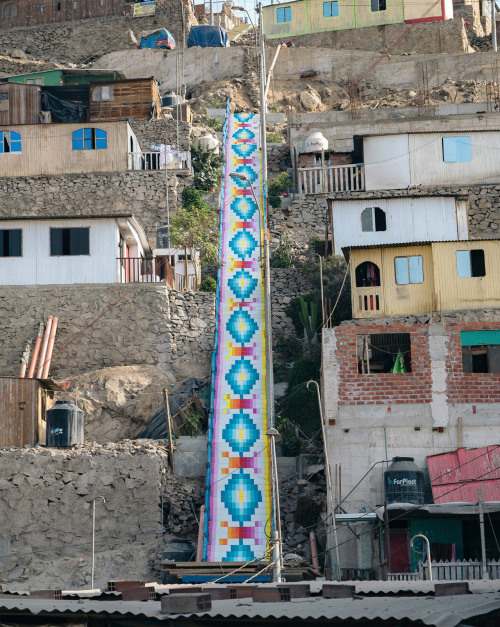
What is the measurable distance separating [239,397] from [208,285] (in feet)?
23.4

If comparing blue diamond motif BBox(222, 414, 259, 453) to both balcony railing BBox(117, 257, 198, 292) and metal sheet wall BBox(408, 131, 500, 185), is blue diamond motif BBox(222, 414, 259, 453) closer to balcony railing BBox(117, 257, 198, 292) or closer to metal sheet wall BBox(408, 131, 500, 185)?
balcony railing BBox(117, 257, 198, 292)

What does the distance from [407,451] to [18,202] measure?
75.4 feet

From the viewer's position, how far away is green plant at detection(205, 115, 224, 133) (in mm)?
61375

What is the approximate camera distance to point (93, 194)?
53719 mm

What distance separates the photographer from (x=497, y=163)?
171 feet

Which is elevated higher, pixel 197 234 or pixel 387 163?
pixel 387 163

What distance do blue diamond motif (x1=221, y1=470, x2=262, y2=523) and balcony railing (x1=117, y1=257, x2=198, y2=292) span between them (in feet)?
31.7

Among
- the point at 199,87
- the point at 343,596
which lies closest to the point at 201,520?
the point at 343,596

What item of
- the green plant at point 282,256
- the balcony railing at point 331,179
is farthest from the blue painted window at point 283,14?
the green plant at point 282,256

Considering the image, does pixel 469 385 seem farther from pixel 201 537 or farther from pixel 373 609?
pixel 373 609

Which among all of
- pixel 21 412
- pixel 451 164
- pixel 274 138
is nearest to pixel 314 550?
pixel 21 412

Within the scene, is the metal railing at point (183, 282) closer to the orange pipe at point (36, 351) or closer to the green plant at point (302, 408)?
the orange pipe at point (36, 351)

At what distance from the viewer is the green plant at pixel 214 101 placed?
64.2 m

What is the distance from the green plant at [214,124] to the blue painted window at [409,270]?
2079 cm
